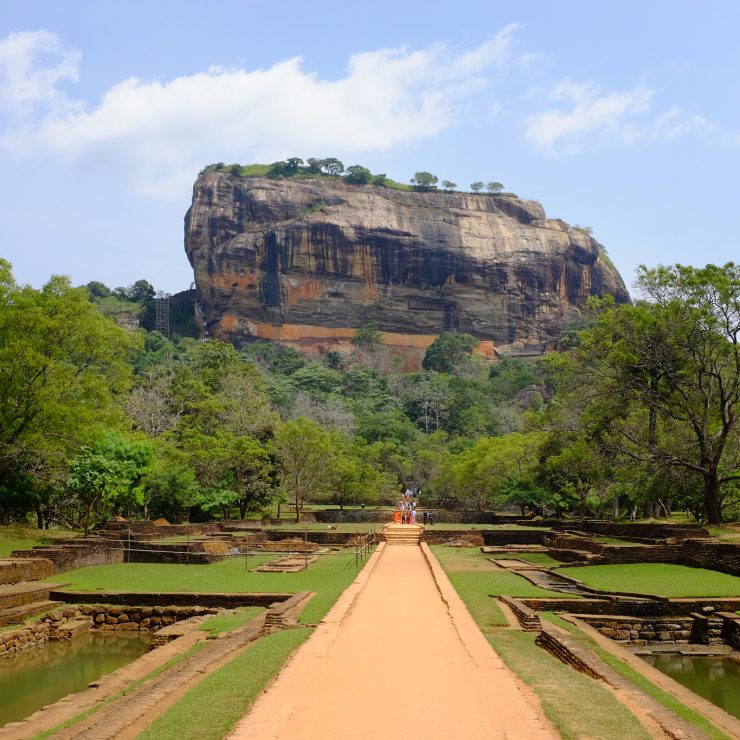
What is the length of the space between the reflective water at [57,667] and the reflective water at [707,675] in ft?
30.3

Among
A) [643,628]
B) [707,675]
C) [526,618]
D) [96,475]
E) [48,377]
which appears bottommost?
[707,675]

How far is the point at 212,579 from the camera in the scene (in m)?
19.8

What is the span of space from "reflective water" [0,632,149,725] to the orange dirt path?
13.3ft

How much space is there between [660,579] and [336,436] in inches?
1318

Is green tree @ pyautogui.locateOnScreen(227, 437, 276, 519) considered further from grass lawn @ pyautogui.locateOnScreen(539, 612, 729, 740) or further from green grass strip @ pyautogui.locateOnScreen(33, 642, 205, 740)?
green grass strip @ pyautogui.locateOnScreen(33, 642, 205, 740)

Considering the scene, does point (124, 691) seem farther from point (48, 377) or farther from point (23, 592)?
point (48, 377)

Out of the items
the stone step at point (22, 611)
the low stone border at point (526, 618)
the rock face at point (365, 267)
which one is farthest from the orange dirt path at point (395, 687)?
the rock face at point (365, 267)

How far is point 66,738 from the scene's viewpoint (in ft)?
23.1

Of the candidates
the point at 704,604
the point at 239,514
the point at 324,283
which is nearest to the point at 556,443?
the point at 239,514

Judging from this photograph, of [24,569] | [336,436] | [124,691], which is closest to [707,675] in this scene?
[124,691]

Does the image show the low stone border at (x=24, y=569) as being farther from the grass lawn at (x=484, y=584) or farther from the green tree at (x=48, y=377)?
the grass lawn at (x=484, y=584)

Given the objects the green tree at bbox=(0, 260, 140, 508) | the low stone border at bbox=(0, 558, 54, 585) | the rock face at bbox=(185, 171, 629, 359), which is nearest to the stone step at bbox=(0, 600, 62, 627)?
the low stone border at bbox=(0, 558, 54, 585)

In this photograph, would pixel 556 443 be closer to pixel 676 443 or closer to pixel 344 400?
pixel 676 443

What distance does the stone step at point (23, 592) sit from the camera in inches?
611
